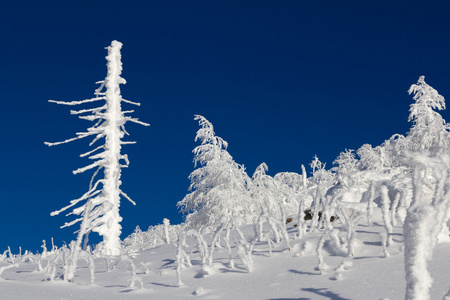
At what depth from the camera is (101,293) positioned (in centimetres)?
456

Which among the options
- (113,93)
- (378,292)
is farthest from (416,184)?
(113,93)

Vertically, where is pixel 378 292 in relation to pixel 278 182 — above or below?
below

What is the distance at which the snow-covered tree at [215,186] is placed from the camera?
66.3ft

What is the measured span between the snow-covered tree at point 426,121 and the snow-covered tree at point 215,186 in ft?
37.1

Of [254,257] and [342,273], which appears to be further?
[254,257]

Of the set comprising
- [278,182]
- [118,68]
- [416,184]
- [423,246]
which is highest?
[118,68]

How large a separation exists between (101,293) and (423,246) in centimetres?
314

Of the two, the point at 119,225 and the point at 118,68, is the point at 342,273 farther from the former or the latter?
the point at 118,68

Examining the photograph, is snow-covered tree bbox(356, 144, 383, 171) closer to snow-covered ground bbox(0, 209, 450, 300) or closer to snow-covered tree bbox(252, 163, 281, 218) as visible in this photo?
snow-covered tree bbox(252, 163, 281, 218)

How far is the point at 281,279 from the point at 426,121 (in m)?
25.1

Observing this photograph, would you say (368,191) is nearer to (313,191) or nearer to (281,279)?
(281,279)

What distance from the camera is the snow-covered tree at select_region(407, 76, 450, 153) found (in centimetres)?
2611

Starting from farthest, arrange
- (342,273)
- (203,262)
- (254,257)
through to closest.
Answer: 1. (254,257)
2. (203,262)
3. (342,273)

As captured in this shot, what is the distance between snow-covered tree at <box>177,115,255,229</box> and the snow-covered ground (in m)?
14.2
